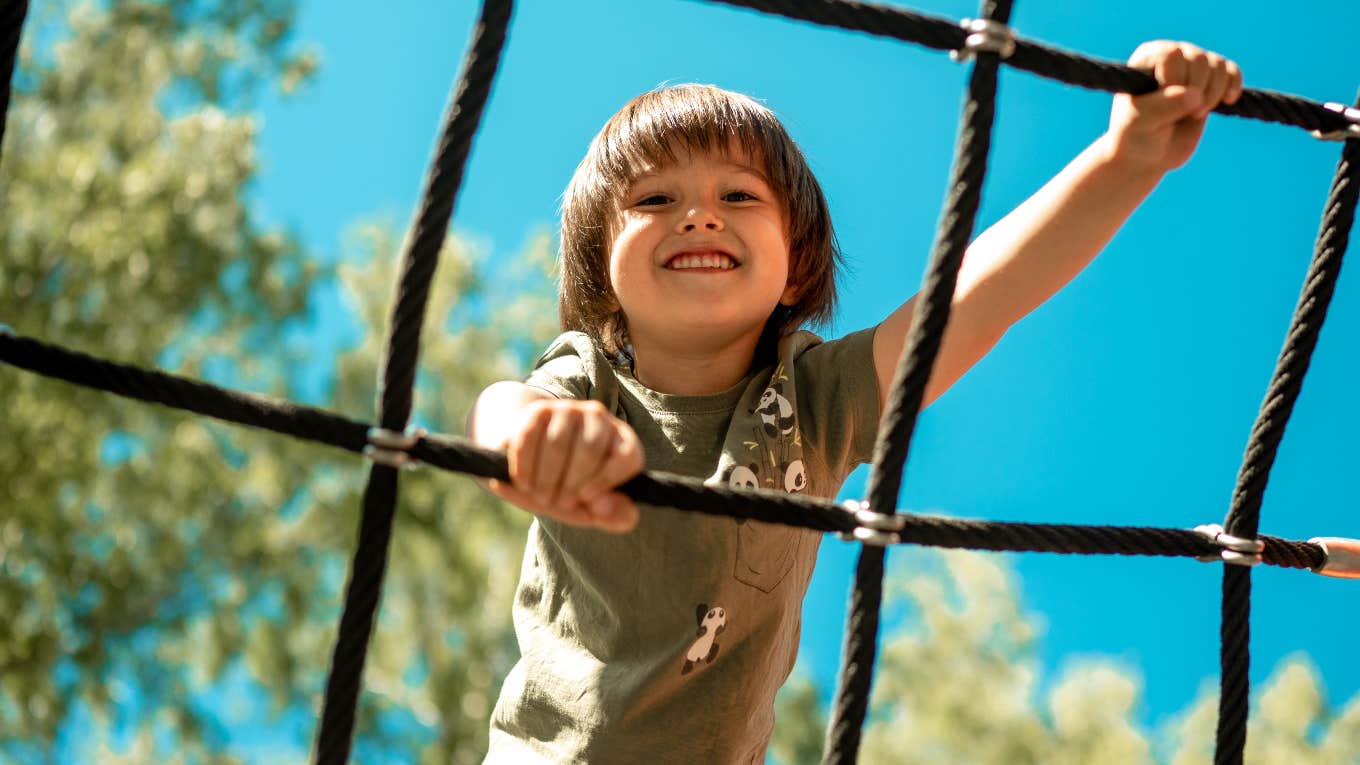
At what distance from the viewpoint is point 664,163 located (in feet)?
3.64

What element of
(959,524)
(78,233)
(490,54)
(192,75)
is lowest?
(959,524)

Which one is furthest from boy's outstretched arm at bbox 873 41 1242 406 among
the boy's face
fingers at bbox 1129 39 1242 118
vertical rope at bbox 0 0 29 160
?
vertical rope at bbox 0 0 29 160

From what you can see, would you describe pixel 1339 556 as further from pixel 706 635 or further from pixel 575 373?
pixel 575 373

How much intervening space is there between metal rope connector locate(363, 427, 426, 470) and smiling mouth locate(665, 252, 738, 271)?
0.40m

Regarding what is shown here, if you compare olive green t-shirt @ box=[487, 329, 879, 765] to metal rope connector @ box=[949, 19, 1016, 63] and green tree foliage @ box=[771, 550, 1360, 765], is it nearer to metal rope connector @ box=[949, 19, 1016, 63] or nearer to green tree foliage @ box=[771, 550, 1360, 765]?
metal rope connector @ box=[949, 19, 1016, 63]

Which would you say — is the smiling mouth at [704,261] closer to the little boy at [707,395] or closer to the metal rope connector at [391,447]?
the little boy at [707,395]

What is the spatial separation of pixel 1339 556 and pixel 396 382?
24.2 inches

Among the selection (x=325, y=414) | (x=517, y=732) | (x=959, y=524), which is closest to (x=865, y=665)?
(x=959, y=524)

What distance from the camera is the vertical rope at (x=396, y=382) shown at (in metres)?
0.68

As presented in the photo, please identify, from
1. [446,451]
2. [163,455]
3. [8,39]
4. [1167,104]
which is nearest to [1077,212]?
[1167,104]

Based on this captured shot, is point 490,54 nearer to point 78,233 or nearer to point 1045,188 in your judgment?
point 1045,188

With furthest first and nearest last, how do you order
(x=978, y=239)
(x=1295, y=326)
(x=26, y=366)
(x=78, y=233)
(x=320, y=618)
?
(x=320, y=618)
(x=78, y=233)
(x=978, y=239)
(x=1295, y=326)
(x=26, y=366)

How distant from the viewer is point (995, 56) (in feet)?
2.48

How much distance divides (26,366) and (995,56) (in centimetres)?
52
